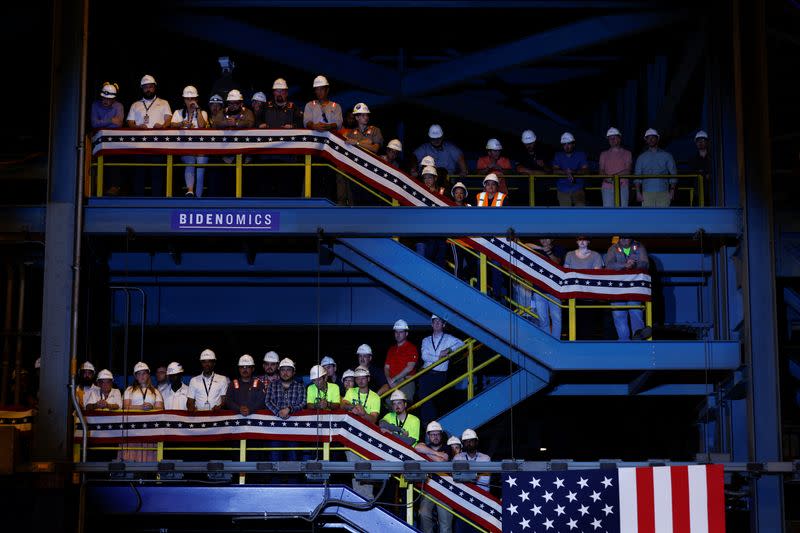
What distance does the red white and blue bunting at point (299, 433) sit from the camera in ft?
72.3

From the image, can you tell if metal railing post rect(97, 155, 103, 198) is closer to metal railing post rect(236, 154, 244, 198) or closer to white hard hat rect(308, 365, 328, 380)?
metal railing post rect(236, 154, 244, 198)

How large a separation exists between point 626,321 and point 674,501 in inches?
158

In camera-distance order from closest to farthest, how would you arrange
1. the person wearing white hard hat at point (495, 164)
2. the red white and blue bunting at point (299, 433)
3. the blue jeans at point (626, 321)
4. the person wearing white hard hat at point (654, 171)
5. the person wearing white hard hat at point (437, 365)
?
1. the red white and blue bunting at point (299, 433)
2. the person wearing white hard hat at point (437, 365)
3. the blue jeans at point (626, 321)
4. the person wearing white hard hat at point (654, 171)
5. the person wearing white hard hat at point (495, 164)

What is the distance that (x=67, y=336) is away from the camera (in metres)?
22.4

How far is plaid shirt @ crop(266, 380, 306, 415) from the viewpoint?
2234 cm

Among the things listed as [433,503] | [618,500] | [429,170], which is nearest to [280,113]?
[429,170]

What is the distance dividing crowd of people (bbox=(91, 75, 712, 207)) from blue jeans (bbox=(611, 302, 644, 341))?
2090 millimetres

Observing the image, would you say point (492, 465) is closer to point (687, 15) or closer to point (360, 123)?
point (360, 123)

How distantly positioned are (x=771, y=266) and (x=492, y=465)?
237 inches

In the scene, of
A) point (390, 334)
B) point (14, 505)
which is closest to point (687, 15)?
point (390, 334)

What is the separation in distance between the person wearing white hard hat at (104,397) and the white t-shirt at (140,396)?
0.60ft

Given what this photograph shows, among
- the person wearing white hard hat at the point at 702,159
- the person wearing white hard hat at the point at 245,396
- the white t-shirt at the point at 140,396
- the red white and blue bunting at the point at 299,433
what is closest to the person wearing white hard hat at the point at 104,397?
the white t-shirt at the point at 140,396

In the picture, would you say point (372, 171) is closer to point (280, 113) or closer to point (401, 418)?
point (280, 113)

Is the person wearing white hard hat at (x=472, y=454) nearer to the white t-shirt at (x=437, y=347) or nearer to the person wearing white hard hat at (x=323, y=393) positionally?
the white t-shirt at (x=437, y=347)
